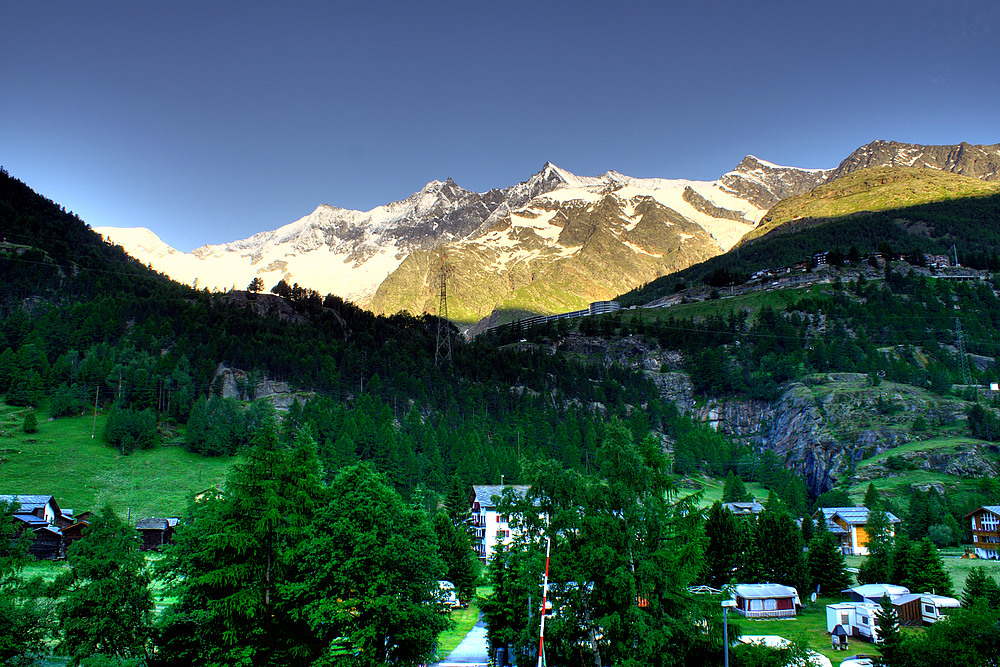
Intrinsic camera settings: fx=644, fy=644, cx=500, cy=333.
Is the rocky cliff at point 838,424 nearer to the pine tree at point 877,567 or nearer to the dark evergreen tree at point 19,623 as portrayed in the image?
the pine tree at point 877,567

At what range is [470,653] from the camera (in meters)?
42.6

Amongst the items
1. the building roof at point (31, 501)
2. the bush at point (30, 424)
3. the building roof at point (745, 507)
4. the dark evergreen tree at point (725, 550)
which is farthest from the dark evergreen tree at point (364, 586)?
the bush at point (30, 424)

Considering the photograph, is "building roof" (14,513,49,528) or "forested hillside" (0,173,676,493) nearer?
"building roof" (14,513,49,528)

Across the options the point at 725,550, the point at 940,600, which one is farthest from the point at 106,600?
the point at 940,600

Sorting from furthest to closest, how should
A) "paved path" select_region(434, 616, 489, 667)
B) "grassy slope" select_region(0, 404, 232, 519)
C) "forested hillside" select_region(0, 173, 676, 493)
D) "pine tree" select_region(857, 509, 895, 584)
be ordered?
1. "forested hillside" select_region(0, 173, 676, 493)
2. "grassy slope" select_region(0, 404, 232, 519)
3. "pine tree" select_region(857, 509, 895, 584)
4. "paved path" select_region(434, 616, 489, 667)

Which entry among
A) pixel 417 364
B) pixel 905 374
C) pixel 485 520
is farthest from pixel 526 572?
pixel 905 374

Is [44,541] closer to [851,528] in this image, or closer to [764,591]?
[764,591]

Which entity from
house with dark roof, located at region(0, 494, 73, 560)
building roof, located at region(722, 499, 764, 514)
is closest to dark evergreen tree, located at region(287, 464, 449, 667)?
house with dark roof, located at region(0, 494, 73, 560)

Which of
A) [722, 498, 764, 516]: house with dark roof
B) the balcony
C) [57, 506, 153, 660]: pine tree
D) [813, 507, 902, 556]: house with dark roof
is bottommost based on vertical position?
[813, 507, 902, 556]: house with dark roof

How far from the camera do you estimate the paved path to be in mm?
39469

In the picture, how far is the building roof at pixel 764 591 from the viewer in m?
57.5

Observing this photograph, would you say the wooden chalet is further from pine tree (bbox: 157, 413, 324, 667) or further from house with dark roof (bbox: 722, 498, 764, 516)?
house with dark roof (bbox: 722, 498, 764, 516)

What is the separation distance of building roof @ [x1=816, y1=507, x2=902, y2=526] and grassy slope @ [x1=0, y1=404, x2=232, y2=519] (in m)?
89.4

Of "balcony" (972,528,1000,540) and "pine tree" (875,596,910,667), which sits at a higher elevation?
"pine tree" (875,596,910,667)
